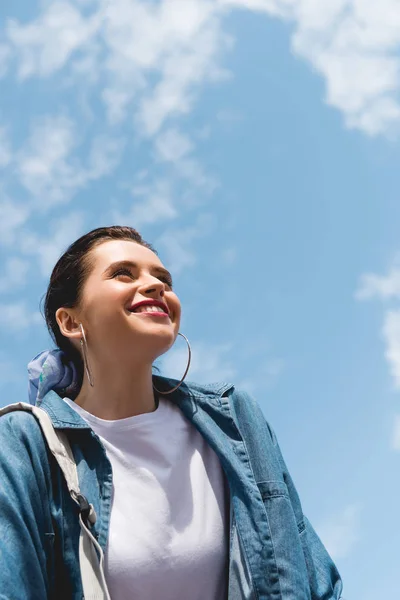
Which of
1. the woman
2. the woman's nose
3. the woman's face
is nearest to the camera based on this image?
the woman

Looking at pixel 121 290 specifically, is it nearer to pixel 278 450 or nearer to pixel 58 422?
pixel 58 422

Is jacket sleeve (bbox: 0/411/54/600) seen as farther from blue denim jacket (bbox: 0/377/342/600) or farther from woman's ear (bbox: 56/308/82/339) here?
woman's ear (bbox: 56/308/82/339)

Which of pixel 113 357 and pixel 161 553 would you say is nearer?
pixel 161 553

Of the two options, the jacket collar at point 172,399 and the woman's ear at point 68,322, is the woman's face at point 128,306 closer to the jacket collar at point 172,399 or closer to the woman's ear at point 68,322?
the woman's ear at point 68,322

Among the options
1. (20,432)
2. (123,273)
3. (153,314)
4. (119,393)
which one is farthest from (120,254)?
(20,432)

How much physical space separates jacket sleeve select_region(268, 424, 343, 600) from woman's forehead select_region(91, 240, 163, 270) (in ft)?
3.97

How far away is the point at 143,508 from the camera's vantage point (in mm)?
2967

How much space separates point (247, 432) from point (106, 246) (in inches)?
49.2

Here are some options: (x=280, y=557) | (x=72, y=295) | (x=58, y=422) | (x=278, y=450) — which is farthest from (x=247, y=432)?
(x=72, y=295)

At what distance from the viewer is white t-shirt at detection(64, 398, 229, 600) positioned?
2.77m

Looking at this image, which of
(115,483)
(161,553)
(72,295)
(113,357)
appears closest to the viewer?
(161,553)

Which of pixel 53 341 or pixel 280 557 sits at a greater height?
pixel 53 341

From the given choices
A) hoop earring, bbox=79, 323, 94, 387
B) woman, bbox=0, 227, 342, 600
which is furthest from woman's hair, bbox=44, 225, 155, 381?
hoop earring, bbox=79, 323, 94, 387

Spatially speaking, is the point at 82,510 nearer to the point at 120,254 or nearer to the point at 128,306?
the point at 128,306
